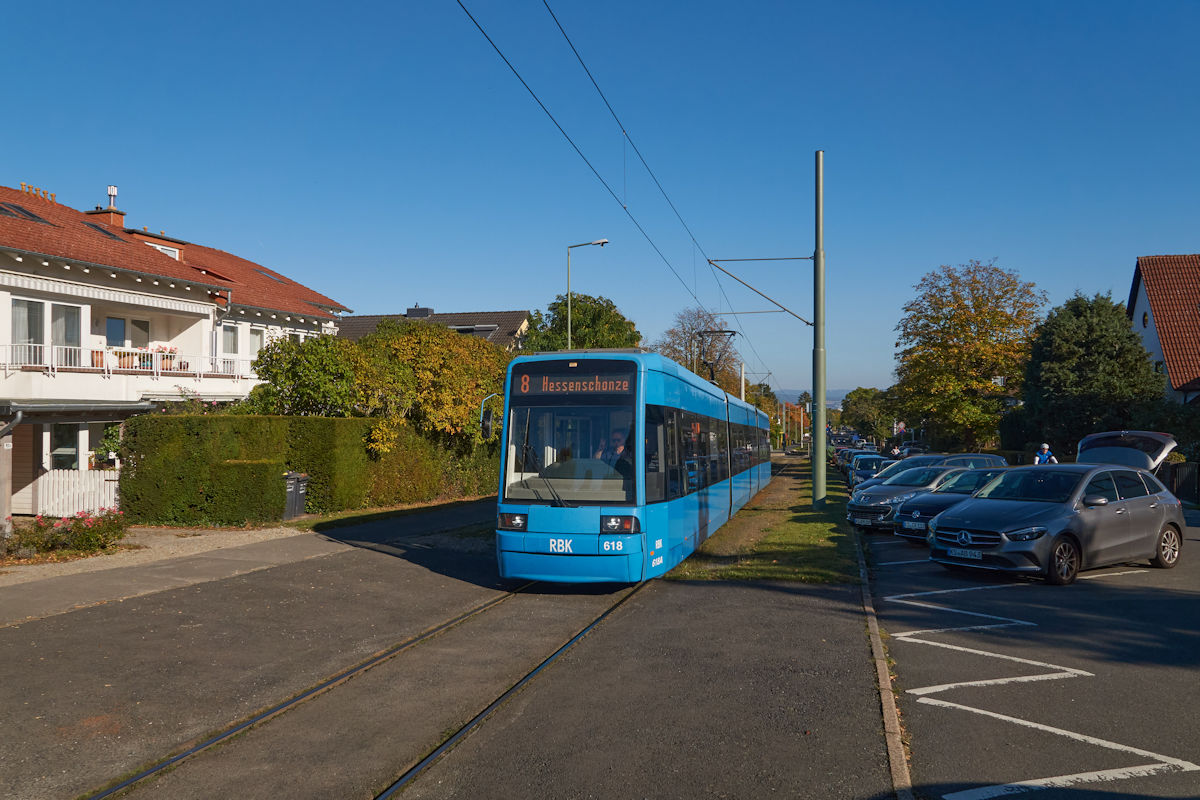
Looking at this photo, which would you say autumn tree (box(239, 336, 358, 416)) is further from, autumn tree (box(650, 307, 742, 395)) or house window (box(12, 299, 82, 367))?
autumn tree (box(650, 307, 742, 395))

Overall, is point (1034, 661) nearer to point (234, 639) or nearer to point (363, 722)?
point (363, 722)

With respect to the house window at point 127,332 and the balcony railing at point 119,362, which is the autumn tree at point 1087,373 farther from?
the house window at point 127,332

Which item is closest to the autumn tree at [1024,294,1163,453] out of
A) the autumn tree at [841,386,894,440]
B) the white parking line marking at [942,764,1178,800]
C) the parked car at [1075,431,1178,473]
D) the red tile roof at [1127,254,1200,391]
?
the red tile roof at [1127,254,1200,391]

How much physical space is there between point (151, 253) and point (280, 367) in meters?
8.34

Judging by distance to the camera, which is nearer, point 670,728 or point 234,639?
point 670,728

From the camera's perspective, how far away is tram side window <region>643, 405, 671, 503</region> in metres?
11.0

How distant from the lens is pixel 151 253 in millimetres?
26906

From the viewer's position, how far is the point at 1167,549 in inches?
504

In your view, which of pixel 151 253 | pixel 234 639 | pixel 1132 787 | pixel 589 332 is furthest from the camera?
pixel 589 332

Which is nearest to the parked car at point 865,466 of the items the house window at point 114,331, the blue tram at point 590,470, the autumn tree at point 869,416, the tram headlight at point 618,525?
the blue tram at point 590,470

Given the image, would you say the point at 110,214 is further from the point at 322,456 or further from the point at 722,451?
the point at 722,451

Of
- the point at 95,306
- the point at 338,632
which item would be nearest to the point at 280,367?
the point at 95,306

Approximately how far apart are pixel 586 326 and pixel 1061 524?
39.8 meters

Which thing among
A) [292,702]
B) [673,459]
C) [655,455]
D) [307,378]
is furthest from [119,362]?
[292,702]
